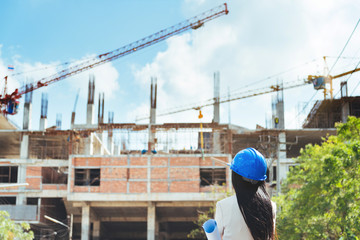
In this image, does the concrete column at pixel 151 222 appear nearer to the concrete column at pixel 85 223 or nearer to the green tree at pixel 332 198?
Result: the concrete column at pixel 85 223

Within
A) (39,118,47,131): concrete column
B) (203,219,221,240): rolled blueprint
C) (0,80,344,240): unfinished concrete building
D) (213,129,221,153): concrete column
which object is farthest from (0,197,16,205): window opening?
(203,219,221,240): rolled blueprint

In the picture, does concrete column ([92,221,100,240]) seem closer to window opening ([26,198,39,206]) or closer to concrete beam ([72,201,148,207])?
concrete beam ([72,201,148,207])

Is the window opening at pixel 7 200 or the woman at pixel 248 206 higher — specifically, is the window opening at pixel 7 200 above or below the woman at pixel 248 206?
below

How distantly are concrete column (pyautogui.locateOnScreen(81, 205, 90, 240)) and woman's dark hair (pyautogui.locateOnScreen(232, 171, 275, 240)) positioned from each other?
A: 120 ft

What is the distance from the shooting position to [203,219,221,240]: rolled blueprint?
2.21 m

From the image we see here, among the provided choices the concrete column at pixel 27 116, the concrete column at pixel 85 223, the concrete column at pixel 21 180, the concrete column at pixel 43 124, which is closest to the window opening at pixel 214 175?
the concrete column at pixel 85 223

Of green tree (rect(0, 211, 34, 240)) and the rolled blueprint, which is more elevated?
the rolled blueprint

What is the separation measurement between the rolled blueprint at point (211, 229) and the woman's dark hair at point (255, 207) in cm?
23

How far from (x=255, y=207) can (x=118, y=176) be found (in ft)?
116

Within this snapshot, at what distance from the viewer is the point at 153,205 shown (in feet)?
124

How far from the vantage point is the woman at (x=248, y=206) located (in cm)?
239

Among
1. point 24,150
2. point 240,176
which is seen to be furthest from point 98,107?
point 240,176

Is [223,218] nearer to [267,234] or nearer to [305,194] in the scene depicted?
[267,234]

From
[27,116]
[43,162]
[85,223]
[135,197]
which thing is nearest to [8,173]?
[43,162]
